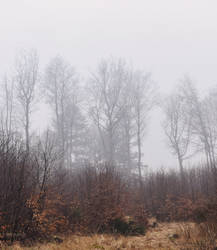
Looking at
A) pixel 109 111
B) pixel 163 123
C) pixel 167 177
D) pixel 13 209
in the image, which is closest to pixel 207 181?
pixel 167 177

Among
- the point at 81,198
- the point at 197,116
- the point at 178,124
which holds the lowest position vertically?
the point at 81,198

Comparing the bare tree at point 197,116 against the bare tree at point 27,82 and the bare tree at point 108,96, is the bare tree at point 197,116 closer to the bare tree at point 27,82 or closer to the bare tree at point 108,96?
the bare tree at point 108,96

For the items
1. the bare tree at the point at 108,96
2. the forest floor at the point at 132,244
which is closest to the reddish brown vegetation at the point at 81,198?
the forest floor at the point at 132,244

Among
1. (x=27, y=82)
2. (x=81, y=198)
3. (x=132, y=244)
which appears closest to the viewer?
(x=132, y=244)

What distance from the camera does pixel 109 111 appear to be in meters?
18.9

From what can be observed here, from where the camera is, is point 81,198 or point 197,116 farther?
point 197,116

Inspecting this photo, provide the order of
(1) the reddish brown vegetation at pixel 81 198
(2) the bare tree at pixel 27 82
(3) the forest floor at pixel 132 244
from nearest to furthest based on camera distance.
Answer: (3) the forest floor at pixel 132 244
(1) the reddish brown vegetation at pixel 81 198
(2) the bare tree at pixel 27 82

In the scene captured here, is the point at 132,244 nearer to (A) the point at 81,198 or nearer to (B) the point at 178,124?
(A) the point at 81,198

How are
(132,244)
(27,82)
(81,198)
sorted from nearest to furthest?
(132,244) < (81,198) < (27,82)

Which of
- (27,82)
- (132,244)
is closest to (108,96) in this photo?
(27,82)

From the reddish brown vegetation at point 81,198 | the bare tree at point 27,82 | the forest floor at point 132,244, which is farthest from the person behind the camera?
the bare tree at point 27,82

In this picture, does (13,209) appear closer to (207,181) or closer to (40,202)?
(40,202)

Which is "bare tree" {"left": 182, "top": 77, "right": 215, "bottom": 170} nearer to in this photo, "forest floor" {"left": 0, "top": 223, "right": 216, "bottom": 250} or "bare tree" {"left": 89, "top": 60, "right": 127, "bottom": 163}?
"bare tree" {"left": 89, "top": 60, "right": 127, "bottom": 163}

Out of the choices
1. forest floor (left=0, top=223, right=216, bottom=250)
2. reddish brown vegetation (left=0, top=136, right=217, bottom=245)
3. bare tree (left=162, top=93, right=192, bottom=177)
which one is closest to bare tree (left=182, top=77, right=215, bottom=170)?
bare tree (left=162, top=93, right=192, bottom=177)
